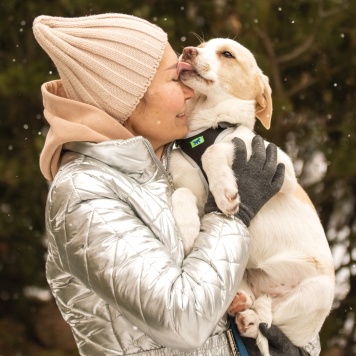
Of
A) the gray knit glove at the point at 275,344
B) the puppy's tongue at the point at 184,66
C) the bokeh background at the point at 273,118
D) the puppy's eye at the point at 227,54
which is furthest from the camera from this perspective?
the bokeh background at the point at 273,118

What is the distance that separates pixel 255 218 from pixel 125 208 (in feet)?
2.30

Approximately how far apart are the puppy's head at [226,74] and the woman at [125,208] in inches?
12.5

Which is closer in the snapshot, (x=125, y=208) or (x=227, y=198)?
(x=125, y=208)

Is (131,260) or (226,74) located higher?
(226,74)

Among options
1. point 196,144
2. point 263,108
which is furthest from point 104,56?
point 263,108

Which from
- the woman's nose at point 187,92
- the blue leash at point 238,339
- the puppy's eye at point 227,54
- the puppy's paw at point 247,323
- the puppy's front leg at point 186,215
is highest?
the puppy's eye at point 227,54

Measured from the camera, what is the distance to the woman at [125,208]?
1846mm

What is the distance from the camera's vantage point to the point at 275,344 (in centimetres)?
235

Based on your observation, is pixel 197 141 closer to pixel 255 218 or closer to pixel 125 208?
pixel 255 218

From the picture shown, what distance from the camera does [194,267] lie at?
192 cm

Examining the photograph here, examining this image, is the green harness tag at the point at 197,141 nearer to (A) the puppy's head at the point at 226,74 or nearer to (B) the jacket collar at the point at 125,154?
(A) the puppy's head at the point at 226,74

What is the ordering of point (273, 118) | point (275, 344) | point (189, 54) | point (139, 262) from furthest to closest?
point (273, 118) < point (189, 54) < point (275, 344) < point (139, 262)

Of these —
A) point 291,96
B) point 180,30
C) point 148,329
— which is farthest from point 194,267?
point 291,96

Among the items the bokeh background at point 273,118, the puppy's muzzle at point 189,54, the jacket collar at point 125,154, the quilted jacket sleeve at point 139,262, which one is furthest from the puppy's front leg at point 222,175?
the bokeh background at point 273,118
